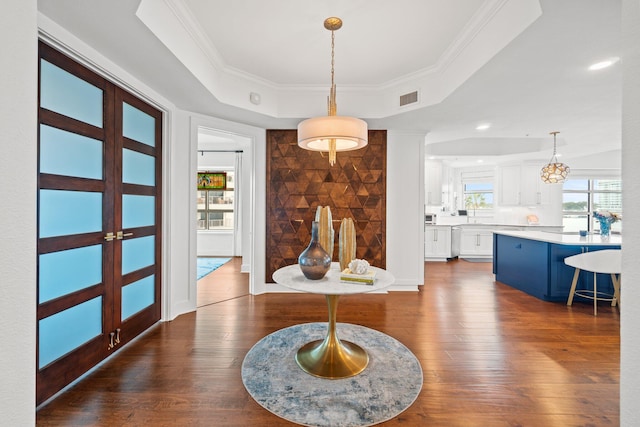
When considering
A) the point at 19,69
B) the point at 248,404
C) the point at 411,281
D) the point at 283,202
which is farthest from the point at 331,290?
the point at 411,281

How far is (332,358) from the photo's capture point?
2.12 meters

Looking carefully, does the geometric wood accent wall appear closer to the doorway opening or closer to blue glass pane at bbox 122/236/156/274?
blue glass pane at bbox 122/236/156/274

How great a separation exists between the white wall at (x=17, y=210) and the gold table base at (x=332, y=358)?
1.61 meters

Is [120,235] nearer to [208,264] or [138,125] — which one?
[138,125]

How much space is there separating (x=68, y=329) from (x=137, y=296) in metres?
0.73

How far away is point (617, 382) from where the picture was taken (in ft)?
6.51

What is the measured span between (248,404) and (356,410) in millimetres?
677

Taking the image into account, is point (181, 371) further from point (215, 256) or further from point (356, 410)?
point (215, 256)

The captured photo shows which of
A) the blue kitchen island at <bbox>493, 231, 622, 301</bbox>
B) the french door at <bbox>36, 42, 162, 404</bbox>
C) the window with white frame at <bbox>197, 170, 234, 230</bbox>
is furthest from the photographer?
the window with white frame at <bbox>197, 170, 234, 230</bbox>

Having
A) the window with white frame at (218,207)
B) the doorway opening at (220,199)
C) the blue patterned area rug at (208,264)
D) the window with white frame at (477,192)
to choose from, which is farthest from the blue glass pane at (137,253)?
the window with white frame at (477,192)

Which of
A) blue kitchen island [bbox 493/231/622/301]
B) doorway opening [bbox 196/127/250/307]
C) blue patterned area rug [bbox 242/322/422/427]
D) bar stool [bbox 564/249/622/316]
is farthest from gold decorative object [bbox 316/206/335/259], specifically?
doorway opening [bbox 196/127/250/307]

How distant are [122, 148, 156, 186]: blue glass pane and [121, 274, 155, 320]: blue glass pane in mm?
970

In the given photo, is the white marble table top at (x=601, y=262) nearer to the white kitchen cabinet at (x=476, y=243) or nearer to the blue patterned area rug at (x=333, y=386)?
the blue patterned area rug at (x=333, y=386)

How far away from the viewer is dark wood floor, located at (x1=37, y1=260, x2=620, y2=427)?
1675mm
